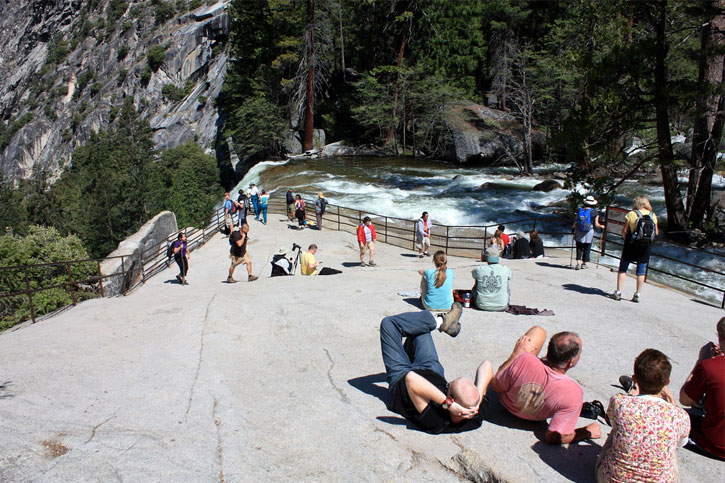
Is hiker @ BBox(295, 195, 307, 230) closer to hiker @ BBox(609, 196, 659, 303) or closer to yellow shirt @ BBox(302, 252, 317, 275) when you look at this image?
yellow shirt @ BBox(302, 252, 317, 275)

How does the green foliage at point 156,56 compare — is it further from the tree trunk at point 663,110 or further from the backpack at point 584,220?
the backpack at point 584,220

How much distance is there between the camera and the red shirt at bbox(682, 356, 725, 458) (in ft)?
12.5

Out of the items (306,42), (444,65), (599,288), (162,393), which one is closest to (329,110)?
(306,42)

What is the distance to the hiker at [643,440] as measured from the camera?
3.25 metres

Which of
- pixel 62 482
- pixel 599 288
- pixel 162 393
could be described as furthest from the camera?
pixel 599 288

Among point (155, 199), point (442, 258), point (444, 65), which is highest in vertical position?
point (444, 65)

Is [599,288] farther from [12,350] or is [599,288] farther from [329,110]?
[329,110]

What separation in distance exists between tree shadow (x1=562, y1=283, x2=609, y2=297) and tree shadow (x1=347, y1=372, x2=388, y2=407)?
536cm

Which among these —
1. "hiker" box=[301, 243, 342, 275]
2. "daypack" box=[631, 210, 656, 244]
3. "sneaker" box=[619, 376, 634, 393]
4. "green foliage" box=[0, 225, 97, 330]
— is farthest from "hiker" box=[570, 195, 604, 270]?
"green foliage" box=[0, 225, 97, 330]

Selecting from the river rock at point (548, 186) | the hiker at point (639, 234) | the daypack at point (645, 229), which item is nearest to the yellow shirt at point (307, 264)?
the hiker at point (639, 234)

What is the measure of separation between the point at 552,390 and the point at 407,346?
4.59 feet

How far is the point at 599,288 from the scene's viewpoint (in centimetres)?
948

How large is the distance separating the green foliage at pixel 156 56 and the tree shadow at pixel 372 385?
104729mm

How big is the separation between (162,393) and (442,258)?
4.12 meters
